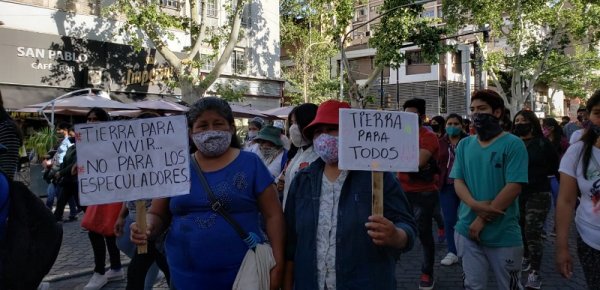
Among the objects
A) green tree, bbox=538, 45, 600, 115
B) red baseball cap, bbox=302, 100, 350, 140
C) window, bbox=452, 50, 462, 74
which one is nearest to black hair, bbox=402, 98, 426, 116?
red baseball cap, bbox=302, 100, 350, 140

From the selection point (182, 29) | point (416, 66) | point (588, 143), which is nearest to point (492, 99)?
point (588, 143)

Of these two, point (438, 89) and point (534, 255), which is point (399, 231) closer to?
point (534, 255)

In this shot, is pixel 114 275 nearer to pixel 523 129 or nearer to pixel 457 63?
pixel 523 129

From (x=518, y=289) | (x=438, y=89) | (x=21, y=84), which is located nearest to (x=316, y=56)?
(x=438, y=89)

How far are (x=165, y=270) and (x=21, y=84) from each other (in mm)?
14751

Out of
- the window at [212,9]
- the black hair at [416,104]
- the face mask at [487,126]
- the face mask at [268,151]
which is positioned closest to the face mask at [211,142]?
the face mask at [487,126]

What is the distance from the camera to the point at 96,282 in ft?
18.1

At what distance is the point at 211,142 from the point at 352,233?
0.92 metres

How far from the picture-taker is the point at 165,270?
4500mm

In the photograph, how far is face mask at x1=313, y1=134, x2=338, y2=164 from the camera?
2.60m

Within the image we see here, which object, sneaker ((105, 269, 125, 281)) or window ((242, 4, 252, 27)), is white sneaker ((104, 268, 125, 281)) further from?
window ((242, 4, 252, 27))

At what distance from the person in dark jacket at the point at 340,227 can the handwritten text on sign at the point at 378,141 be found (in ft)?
0.55

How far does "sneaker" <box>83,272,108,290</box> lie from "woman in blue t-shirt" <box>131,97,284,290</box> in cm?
307

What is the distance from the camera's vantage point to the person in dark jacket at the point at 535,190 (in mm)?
5160
